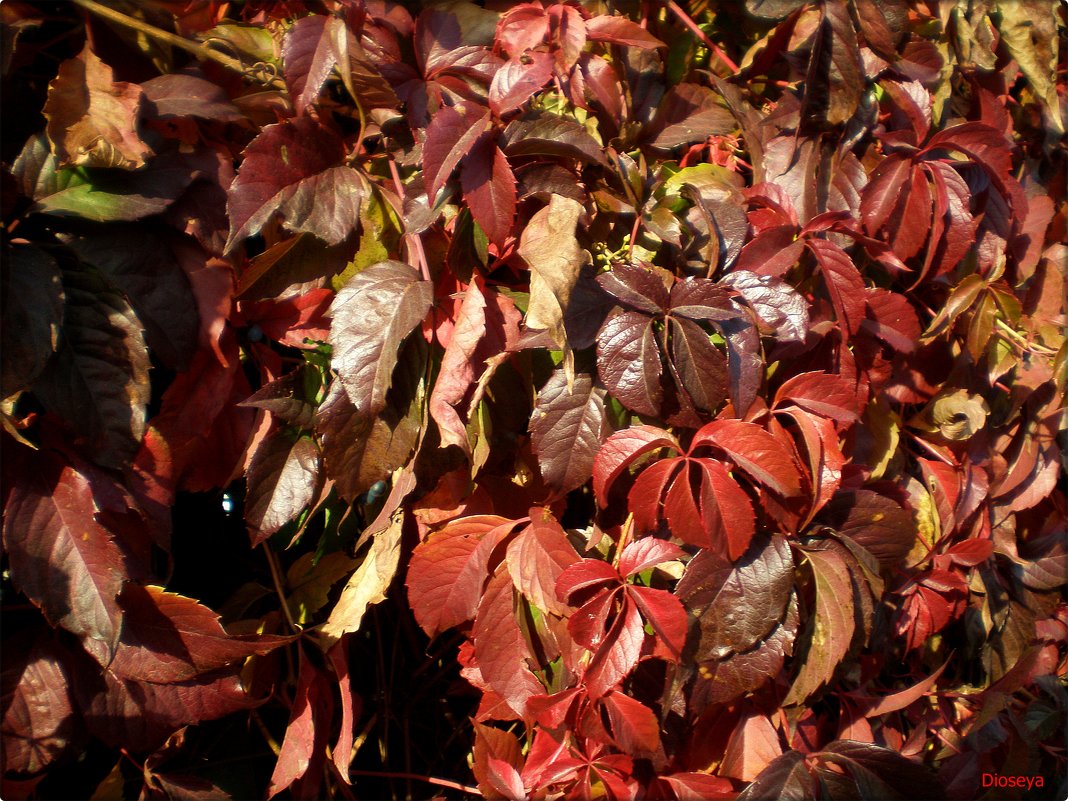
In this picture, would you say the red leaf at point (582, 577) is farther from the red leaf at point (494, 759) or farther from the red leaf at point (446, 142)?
the red leaf at point (446, 142)

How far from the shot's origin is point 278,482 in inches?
34.6

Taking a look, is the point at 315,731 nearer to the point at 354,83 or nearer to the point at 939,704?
the point at 354,83

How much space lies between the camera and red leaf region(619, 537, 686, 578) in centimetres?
85

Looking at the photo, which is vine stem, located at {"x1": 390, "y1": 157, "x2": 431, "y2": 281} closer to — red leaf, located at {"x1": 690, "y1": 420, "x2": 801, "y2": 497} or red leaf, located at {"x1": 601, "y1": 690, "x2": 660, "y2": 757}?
red leaf, located at {"x1": 690, "y1": 420, "x2": 801, "y2": 497}

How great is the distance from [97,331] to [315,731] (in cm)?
52

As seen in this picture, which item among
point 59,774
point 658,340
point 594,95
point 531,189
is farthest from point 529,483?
point 59,774

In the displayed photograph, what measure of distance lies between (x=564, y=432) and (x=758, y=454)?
0.66 feet

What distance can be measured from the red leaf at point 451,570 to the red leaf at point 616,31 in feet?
1.85

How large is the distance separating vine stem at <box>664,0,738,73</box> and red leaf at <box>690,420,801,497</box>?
0.55 metres

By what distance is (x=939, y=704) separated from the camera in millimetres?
1222

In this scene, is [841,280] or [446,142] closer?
[446,142]

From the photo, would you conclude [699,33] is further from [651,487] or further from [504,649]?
[504,649]

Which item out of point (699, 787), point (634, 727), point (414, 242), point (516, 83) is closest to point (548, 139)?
point (516, 83)

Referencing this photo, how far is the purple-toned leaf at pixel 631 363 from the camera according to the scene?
32.1 inches
